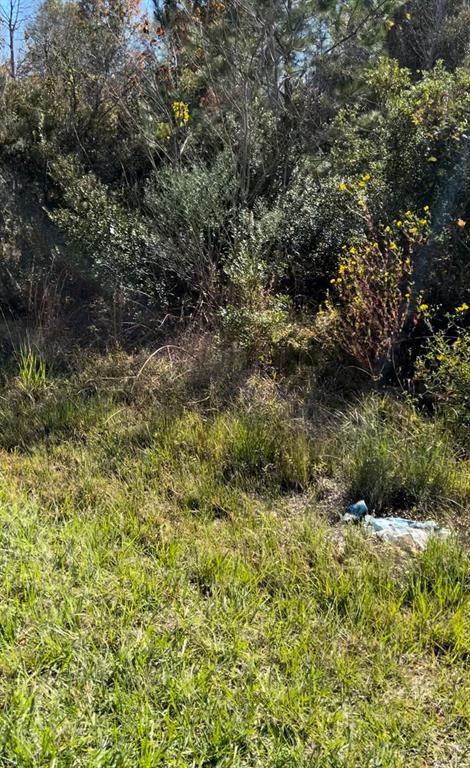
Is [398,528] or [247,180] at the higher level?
[247,180]

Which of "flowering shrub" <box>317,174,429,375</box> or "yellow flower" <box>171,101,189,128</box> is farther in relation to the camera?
"yellow flower" <box>171,101,189,128</box>

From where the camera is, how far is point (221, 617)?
7.33 feet

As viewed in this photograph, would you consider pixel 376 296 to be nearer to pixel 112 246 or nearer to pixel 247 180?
pixel 247 180

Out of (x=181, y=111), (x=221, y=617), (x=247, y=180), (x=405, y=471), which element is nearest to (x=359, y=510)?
(x=405, y=471)

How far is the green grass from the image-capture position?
5.84 feet

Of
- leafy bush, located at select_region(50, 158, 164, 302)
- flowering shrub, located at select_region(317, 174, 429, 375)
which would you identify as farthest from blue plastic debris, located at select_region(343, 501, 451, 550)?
leafy bush, located at select_region(50, 158, 164, 302)

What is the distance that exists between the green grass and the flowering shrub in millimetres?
798

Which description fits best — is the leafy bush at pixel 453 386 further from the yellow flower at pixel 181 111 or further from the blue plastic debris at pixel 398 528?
the yellow flower at pixel 181 111

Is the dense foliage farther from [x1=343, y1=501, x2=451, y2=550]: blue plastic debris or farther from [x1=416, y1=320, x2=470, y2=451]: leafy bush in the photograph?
[x1=343, y1=501, x2=451, y2=550]: blue plastic debris

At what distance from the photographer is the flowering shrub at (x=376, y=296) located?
3938mm

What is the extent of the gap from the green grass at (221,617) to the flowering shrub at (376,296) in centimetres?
80

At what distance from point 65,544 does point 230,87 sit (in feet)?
14.6

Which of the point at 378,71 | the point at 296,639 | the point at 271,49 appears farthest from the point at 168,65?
the point at 296,639

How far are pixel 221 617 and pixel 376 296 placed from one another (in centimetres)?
249
